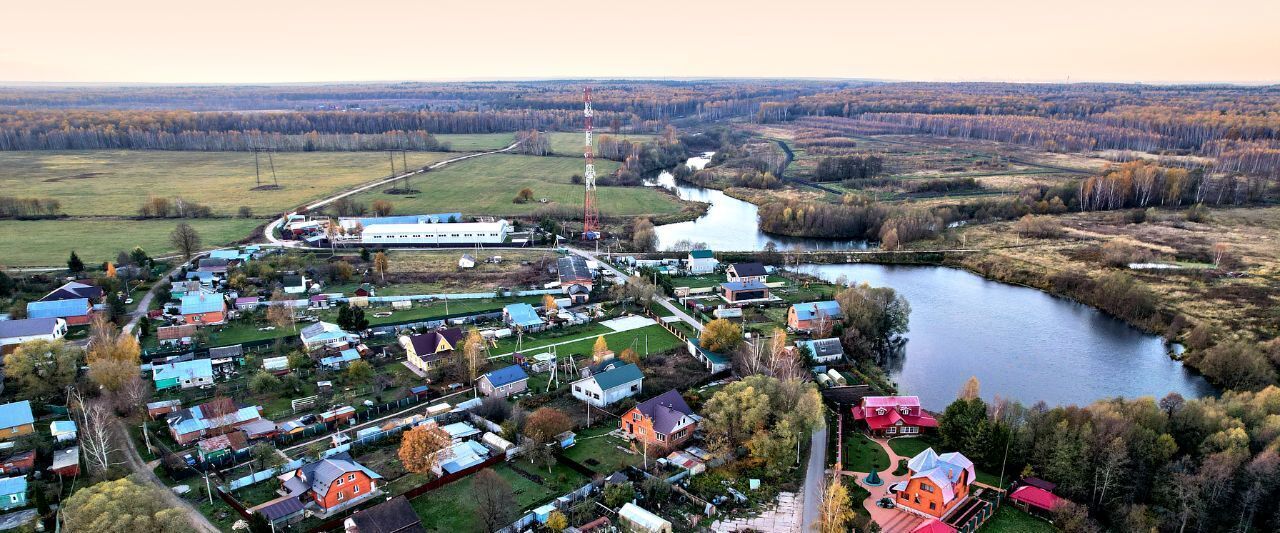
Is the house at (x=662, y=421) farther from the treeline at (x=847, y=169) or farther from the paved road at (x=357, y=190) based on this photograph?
the treeline at (x=847, y=169)

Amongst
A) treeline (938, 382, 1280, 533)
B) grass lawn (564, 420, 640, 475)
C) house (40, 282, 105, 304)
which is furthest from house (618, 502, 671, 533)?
house (40, 282, 105, 304)

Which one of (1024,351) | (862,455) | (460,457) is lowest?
(1024,351)

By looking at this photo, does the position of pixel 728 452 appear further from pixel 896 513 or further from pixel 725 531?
pixel 896 513

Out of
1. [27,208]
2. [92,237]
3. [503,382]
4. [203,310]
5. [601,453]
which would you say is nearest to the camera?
[601,453]

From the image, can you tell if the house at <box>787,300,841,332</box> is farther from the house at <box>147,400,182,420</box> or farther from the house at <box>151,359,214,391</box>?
the house at <box>147,400,182,420</box>

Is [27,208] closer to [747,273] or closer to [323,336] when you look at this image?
[323,336]

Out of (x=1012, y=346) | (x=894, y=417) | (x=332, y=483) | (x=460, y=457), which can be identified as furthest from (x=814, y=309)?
(x=332, y=483)
